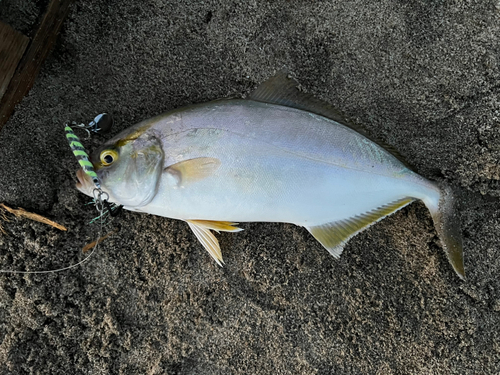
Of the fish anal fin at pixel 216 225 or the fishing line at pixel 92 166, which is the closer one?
the fishing line at pixel 92 166

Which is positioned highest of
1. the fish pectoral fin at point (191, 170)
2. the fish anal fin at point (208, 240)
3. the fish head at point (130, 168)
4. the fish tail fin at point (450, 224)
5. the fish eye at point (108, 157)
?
the fish eye at point (108, 157)

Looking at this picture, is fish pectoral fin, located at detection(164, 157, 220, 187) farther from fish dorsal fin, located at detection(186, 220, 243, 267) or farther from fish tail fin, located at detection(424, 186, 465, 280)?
fish tail fin, located at detection(424, 186, 465, 280)

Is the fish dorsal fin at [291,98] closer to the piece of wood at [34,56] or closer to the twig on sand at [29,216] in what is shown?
the piece of wood at [34,56]

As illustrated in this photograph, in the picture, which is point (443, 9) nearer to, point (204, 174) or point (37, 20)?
point (204, 174)

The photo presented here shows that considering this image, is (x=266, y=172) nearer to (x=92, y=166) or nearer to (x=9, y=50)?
(x=92, y=166)

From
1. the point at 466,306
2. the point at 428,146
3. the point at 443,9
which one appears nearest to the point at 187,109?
the point at 428,146

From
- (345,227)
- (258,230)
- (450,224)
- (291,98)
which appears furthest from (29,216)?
(450,224)

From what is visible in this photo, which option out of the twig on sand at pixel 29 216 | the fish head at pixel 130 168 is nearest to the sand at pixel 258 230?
the twig on sand at pixel 29 216
